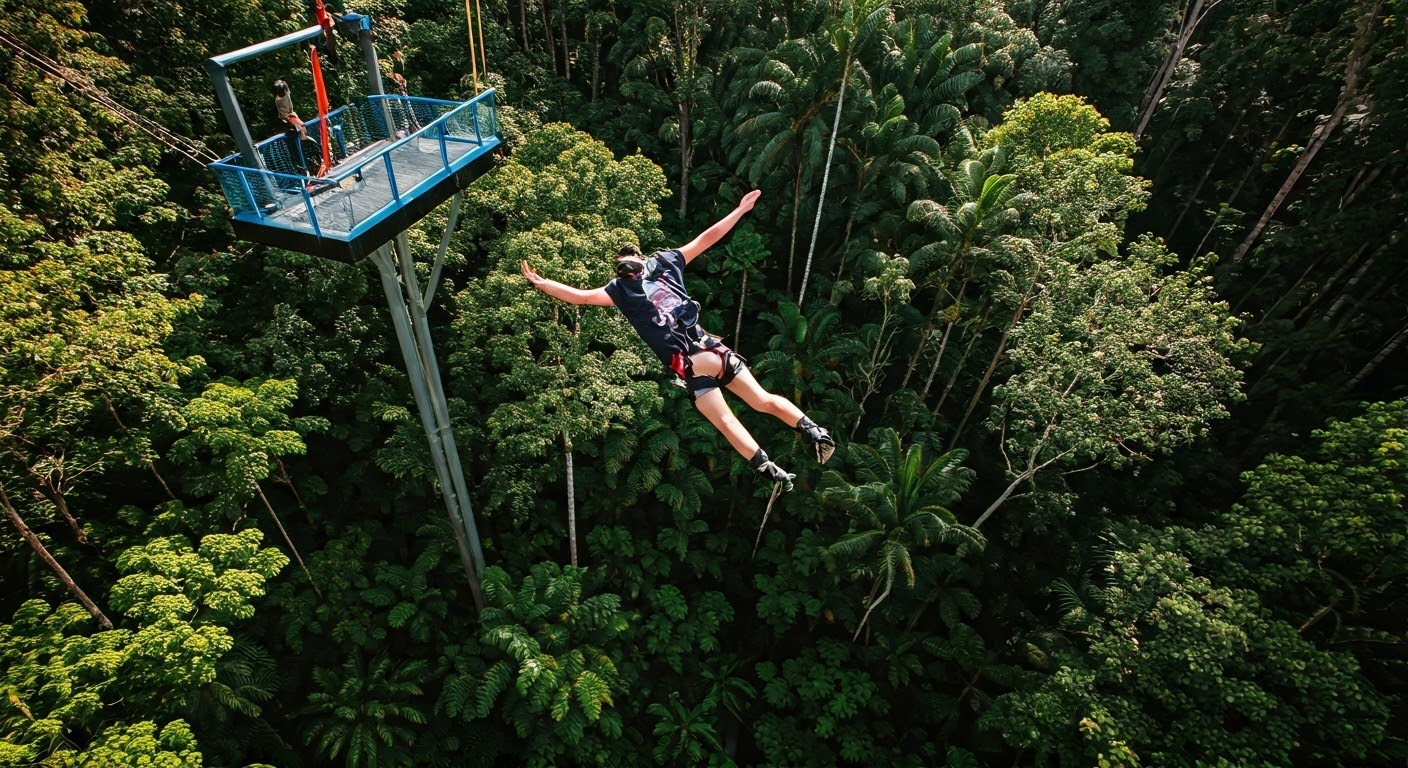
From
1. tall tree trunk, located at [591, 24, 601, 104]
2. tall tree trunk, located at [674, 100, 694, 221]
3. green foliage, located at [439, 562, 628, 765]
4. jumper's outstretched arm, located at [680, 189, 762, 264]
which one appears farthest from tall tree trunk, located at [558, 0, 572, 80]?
green foliage, located at [439, 562, 628, 765]

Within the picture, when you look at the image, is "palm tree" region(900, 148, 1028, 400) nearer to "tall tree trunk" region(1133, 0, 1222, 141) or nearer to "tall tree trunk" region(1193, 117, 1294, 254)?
"tall tree trunk" region(1193, 117, 1294, 254)

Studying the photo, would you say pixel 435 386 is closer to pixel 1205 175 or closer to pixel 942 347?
pixel 942 347

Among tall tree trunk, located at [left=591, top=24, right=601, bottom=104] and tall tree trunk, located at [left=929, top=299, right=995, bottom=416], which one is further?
tall tree trunk, located at [left=591, top=24, right=601, bottom=104]

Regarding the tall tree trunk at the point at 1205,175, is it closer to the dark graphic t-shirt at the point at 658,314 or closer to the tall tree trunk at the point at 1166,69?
the tall tree trunk at the point at 1166,69

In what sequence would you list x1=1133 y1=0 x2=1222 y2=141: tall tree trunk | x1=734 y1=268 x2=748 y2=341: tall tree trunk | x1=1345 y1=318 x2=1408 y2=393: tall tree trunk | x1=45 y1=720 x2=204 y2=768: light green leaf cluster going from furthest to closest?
1. x1=1133 y1=0 x2=1222 y2=141: tall tree trunk
2. x1=734 y1=268 x2=748 y2=341: tall tree trunk
3. x1=1345 y1=318 x2=1408 y2=393: tall tree trunk
4. x1=45 y1=720 x2=204 y2=768: light green leaf cluster

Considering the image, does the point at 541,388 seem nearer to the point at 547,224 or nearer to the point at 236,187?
the point at 547,224

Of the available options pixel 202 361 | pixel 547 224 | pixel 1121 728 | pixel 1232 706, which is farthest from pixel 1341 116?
pixel 202 361

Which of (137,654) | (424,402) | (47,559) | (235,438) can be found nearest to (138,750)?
(137,654)
